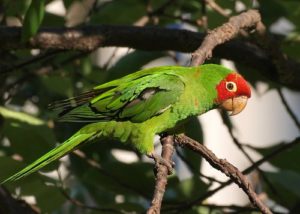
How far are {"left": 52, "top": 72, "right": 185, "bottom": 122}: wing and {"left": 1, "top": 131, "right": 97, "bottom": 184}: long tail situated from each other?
5 cm

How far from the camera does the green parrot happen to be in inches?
73.8

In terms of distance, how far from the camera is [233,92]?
1.87 m

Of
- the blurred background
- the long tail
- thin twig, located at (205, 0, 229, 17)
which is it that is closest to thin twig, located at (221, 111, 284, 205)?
the blurred background

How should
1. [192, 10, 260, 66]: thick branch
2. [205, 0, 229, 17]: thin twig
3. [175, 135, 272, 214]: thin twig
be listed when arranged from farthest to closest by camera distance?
1. [205, 0, 229, 17]: thin twig
2. [192, 10, 260, 66]: thick branch
3. [175, 135, 272, 214]: thin twig

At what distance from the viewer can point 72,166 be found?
2490 millimetres

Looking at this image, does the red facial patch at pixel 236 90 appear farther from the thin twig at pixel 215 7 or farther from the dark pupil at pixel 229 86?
the thin twig at pixel 215 7

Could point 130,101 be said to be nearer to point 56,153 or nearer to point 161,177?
point 56,153

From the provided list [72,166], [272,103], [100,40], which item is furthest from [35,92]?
[272,103]

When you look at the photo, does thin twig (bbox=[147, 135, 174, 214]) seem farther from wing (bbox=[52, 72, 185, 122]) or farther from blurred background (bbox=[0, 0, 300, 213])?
blurred background (bbox=[0, 0, 300, 213])

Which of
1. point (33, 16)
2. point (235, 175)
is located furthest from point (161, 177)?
point (33, 16)

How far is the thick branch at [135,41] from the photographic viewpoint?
2.10 m

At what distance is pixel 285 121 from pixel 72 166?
4.66 metres

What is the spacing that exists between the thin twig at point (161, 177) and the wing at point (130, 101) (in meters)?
0.11

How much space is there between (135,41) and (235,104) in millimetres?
441
